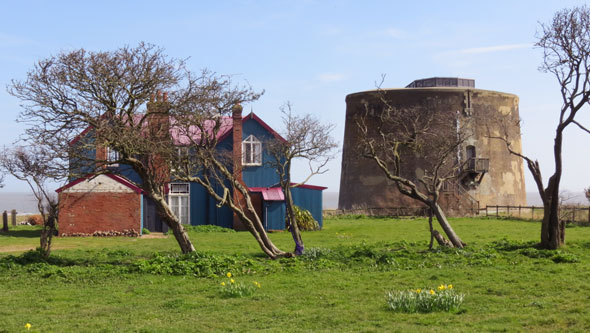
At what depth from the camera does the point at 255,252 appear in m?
22.1

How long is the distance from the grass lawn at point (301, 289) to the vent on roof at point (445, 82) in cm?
3005

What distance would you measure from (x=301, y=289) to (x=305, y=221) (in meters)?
22.2

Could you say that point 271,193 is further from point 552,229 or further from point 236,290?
point 236,290

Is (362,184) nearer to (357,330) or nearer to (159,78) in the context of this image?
(159,78)

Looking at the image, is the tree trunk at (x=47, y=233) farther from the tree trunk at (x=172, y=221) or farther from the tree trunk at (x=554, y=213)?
the tree trunk at (x=554, y=213)

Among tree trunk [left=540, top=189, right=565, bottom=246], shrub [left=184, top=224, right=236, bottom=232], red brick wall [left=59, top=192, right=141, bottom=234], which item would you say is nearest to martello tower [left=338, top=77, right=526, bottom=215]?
shrub [left=184, top=224, right=236, bottom=232]

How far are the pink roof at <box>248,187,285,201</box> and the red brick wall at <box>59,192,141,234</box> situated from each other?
22.1 feet

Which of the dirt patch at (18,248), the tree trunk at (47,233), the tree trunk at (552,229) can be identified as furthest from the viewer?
the dirt patch at (18,248)

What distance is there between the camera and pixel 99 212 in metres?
32.3

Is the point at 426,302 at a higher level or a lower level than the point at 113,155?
lower

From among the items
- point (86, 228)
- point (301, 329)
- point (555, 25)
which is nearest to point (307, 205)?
point (86, 228)

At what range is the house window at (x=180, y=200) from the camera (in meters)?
37.1

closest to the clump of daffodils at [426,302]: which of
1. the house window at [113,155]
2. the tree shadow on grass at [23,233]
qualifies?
the house window at [113,155]

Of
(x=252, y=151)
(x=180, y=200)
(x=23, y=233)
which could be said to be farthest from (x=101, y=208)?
(x=252, y=151)
